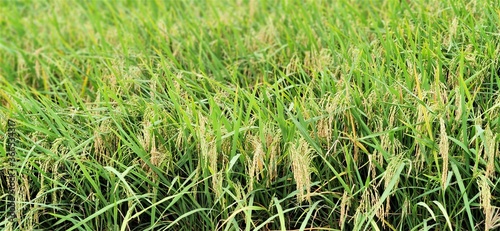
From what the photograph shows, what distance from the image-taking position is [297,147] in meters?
2.19

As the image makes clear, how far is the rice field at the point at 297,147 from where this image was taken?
2156 millimetres

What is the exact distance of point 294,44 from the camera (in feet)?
10.3

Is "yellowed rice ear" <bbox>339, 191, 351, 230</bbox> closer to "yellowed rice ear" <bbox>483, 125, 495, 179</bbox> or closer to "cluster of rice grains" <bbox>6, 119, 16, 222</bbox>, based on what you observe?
"yellowed rice ear" <bbox>483, 125, 495, 179</bbox>

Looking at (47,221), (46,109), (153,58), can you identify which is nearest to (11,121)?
(46,109)

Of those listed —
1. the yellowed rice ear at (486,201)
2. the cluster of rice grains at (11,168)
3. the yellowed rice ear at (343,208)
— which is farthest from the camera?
the cluster of rice grains at (11,168)

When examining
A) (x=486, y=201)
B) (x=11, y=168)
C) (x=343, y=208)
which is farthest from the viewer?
(x=11, y=168)

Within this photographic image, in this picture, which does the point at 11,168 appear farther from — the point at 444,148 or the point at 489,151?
the point at 489,151

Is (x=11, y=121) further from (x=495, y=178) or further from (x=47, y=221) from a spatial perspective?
(x=495, y=178)

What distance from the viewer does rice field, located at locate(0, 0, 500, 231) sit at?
2.16 meters

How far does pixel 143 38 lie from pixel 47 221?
1340 mm

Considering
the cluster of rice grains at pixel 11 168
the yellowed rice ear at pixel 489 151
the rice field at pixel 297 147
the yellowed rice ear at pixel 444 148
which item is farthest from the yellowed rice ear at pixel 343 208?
the cluster of rice grains at pixel 11 168

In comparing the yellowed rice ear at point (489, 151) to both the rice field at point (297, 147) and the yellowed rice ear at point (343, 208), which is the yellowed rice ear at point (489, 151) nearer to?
the rice field at point (297, 147)

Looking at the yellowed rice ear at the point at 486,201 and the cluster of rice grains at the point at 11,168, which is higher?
the cluster of rice grains at the point at 11,168

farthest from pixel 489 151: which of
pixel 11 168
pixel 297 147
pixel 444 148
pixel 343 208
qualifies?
pixel 11 168
